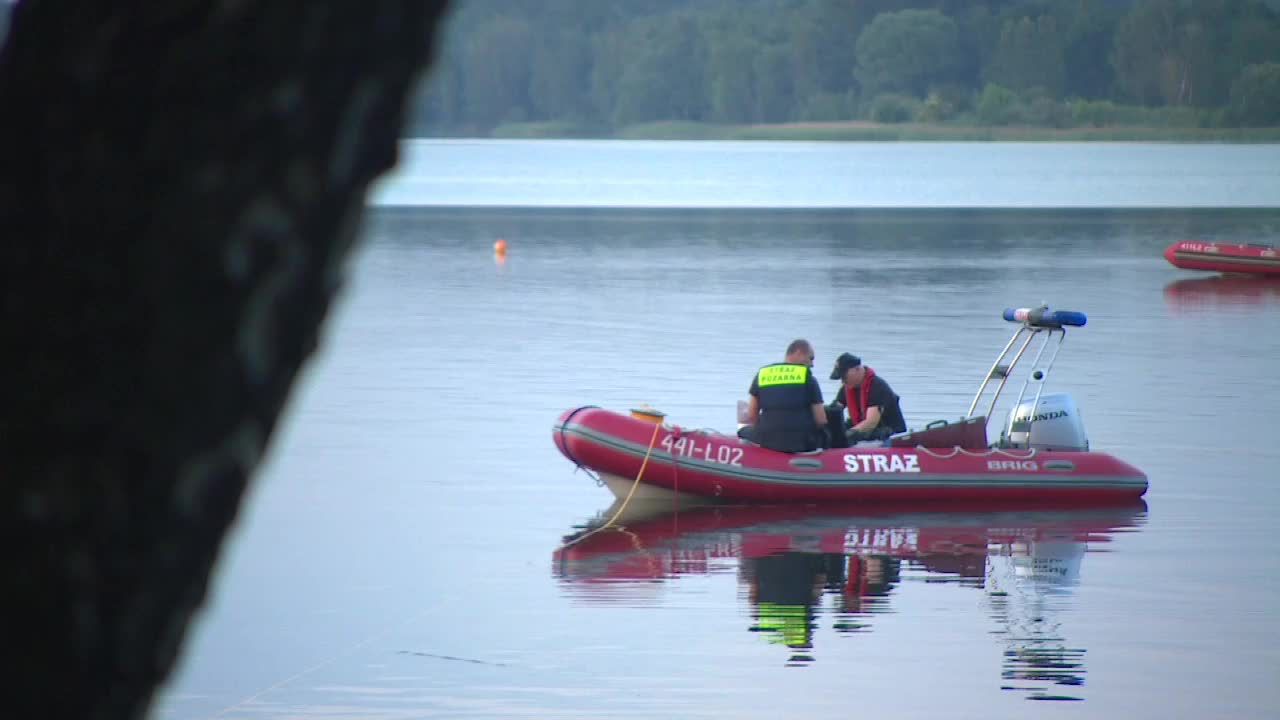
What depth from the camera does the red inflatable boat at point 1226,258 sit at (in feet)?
126

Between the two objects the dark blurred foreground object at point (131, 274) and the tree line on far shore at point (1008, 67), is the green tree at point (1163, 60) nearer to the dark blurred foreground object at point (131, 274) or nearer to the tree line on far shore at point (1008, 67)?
the tree line on far shore at point (1008, 67)

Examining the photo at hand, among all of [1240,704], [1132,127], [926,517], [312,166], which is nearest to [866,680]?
[1240,704]

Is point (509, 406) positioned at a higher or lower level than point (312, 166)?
lower

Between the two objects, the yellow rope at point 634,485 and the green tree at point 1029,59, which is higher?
the yellow rope at point 634,485

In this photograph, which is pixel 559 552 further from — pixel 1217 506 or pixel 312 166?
pixel 312 166

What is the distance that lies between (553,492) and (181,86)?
12468 mm

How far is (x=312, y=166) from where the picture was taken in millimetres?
2039

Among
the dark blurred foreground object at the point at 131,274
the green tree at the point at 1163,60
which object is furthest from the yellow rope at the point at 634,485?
the green tree at the point at 1163,60

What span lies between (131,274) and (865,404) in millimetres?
12112

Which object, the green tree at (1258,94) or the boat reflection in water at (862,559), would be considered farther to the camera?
the green tree at (1258,94)

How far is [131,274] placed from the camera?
1957 millimetres

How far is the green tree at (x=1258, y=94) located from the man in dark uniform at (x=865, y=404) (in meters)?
168

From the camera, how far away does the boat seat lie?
13594 mm

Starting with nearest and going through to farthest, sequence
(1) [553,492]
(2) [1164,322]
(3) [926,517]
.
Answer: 1. (3) [926,517]
2. (1) [553,492]
3. (2) [1164,322]
